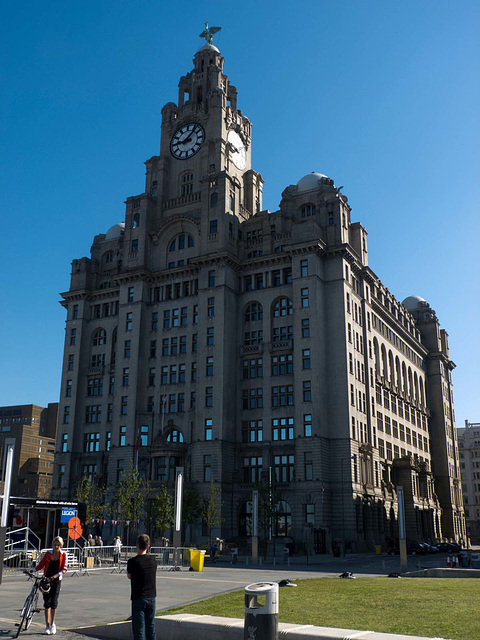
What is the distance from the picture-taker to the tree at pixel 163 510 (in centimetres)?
6919

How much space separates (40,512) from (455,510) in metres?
89.4

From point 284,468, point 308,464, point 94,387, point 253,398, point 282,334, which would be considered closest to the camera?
point 308,464

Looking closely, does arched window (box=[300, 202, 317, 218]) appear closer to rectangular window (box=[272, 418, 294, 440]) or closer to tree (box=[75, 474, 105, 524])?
rectangular window (box=[272, 418, 294, 440])

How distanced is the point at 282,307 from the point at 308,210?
15.4 metres

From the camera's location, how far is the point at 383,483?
86500 millimetres

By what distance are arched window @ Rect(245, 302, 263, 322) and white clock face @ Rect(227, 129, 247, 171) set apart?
2459 centimetres

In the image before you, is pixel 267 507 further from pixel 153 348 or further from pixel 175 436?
pixel 153 348

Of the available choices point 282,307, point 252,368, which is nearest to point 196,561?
point 252,368

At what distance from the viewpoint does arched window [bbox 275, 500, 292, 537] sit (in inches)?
2945

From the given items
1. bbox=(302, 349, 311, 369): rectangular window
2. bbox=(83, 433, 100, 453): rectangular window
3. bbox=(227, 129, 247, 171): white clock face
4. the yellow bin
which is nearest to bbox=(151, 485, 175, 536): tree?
bbox=(83, 433, 100, 453): rectangular window

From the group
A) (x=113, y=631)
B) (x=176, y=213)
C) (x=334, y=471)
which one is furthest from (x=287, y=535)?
(x=113, y=631)

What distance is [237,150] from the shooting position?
99500 millimetres


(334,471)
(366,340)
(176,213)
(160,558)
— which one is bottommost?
(160,558)

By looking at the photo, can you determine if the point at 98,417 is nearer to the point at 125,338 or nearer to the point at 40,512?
the point at 125,338
